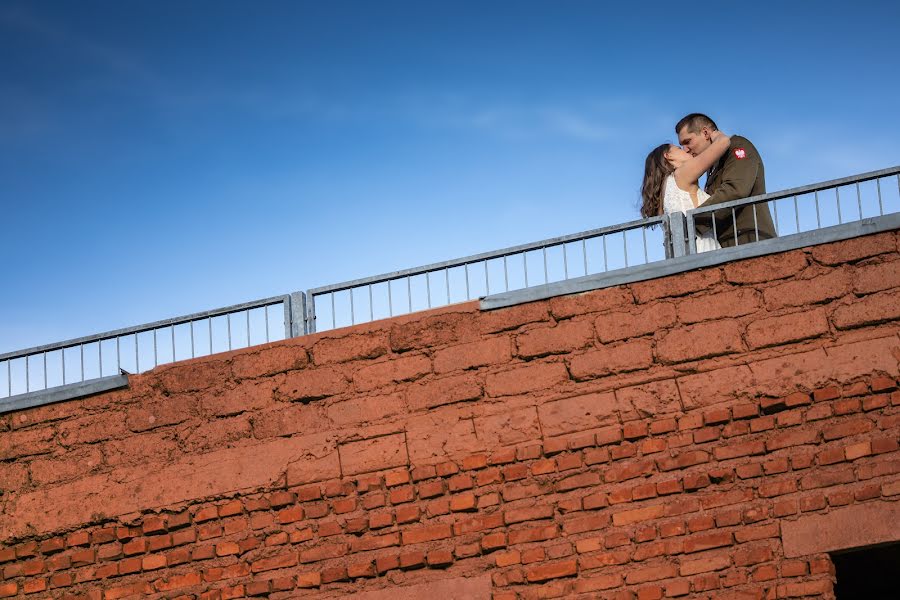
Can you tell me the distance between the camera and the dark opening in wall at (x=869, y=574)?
7852mm

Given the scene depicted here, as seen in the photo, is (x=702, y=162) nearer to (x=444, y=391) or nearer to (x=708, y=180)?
(x=708, y=180)

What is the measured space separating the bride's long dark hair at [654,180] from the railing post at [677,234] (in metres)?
0.63

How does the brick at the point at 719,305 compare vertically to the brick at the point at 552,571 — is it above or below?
above

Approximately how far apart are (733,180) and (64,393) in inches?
173

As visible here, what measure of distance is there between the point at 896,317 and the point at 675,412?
1.28 metres

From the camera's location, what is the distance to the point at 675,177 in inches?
318

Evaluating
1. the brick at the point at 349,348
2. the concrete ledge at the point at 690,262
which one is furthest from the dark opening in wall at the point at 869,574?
the brick at the point at 349,348

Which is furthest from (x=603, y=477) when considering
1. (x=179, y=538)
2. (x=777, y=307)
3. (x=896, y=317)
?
(x=179, y=538)

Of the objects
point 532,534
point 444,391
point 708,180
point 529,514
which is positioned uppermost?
point 708,180

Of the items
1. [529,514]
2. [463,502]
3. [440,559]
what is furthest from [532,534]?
[440,559]

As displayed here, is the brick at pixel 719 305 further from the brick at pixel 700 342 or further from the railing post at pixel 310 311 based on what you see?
the railing post at pixel 310 311

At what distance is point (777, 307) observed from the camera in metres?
7.02

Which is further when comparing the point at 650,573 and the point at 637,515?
the point at 637,515

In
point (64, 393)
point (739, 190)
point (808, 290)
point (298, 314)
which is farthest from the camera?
point (64, 393)
